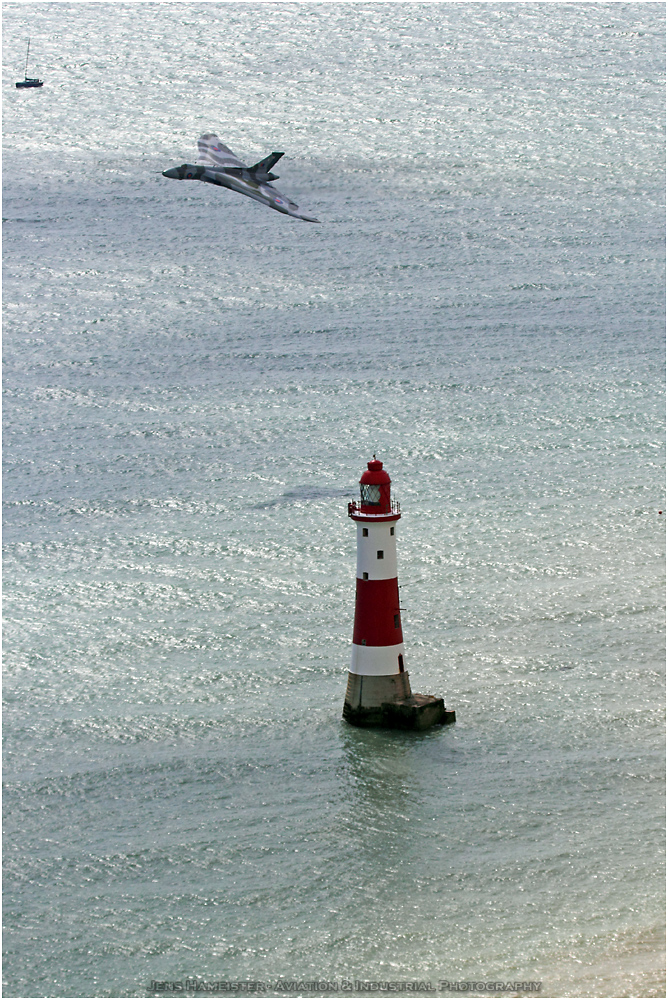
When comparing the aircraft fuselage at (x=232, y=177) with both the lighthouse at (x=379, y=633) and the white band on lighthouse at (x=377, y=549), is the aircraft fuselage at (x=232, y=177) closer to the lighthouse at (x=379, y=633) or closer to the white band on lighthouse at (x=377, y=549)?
the lighthouse at (x=379, y=633)

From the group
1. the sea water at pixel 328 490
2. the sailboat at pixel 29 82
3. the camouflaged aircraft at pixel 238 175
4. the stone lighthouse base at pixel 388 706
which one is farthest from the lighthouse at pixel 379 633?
the sailboat at pixel 29 82

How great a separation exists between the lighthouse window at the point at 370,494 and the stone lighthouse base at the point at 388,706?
11.1ft

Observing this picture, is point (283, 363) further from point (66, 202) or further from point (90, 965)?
point (90, 965)

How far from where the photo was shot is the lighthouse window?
31391 millimetres

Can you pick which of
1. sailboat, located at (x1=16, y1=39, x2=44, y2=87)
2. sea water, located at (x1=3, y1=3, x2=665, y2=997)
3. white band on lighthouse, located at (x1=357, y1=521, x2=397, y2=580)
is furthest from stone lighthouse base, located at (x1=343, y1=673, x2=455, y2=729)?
sailboat, located at (x1=16, y1=39, x2=44, y2=87)

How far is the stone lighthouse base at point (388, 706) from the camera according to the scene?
31469mm

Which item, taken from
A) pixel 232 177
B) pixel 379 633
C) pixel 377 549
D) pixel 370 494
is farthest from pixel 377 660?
pixel 232 177

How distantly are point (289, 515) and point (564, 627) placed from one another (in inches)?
427

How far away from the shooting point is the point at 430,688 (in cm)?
3294

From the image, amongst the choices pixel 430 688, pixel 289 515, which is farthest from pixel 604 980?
pixel 289 515

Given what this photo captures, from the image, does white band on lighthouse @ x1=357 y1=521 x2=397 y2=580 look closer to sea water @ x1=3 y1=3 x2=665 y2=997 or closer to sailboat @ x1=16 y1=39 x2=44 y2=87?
sea water @ x1=3 y1=3 x2=665 y2=997

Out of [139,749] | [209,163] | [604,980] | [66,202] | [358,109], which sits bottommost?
[604,980]

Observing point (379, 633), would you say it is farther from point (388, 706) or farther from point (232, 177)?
point (232, 177)

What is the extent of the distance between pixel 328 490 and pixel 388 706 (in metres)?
16.0
